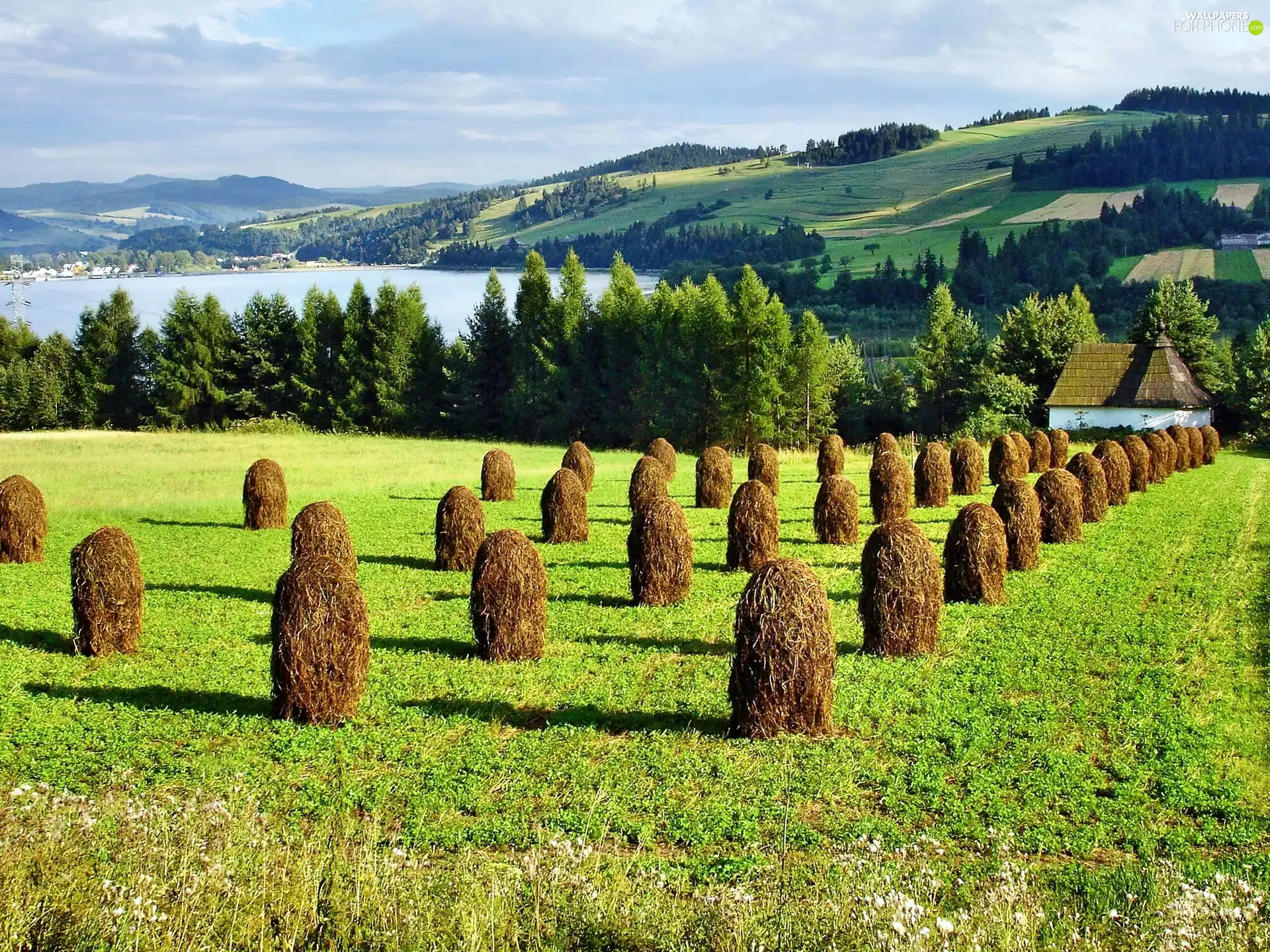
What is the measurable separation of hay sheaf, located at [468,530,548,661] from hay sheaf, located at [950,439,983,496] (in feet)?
61.1

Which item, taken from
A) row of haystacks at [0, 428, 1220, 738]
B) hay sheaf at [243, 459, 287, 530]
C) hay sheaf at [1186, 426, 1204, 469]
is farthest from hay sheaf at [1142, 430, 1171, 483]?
hay sheaf at [243, 459, 287, 530]

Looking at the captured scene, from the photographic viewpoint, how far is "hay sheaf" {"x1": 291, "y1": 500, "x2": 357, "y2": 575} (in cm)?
1709

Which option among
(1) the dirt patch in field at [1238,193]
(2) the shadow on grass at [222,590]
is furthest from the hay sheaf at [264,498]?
(1) the dirt patch in field at [1238,193]

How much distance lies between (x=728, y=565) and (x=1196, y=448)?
27.3 metres

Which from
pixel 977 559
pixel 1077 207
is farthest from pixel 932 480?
pixel 1077 207

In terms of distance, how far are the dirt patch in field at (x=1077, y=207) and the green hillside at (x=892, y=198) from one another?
2130 mm

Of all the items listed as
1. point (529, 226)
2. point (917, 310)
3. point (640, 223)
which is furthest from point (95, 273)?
point (917, 310)

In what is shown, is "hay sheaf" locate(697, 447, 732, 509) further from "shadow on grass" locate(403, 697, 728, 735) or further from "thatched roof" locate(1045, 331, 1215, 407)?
"thatched roof" locate(1045, 331, 1215, 407)

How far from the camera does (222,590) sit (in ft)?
55.1

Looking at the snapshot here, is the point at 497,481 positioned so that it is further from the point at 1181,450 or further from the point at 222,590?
the point at 1181,450

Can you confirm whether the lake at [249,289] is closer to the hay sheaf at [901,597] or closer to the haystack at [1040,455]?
the haystack at [1040,455]

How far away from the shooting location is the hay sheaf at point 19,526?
1905 cm

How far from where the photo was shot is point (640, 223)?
170750mm

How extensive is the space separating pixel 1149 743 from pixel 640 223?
167686 mm
